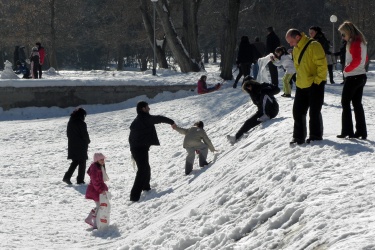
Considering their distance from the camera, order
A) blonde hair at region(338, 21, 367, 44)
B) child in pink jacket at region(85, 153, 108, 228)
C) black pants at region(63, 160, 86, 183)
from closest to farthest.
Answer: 1. blonde hair at region(338, 21, 367, 44)
2. child in pink jacket at region(85, 153, 108, 228)
3. black pants at region(63, 160, 86, 183)

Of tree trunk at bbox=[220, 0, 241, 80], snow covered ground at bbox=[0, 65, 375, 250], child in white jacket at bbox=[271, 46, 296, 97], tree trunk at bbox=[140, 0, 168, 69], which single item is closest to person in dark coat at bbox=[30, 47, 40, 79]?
tree trunk at bbox=[140, 0, 168, 69]

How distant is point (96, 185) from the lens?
10977 mm

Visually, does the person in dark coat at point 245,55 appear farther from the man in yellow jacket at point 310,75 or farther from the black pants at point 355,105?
the man in yellow jacket at point 310,75

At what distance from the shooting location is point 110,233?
10617 mm

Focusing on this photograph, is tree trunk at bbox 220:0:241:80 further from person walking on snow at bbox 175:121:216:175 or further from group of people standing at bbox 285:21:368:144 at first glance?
group of people standing at bbox 285:21:368:144

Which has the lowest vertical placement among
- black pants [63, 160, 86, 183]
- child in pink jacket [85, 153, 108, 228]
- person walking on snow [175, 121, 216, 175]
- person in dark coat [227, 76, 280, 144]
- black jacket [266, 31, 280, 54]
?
black pants [63, 160, 86, 183]

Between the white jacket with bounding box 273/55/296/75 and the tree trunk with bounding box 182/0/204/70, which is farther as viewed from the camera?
the tree trunk with bounding box 182/0/204/70

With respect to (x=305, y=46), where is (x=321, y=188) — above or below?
below

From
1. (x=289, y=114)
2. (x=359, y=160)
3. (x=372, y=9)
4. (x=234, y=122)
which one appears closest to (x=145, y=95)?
(x=234, y=122)

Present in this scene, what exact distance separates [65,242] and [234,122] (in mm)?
7296

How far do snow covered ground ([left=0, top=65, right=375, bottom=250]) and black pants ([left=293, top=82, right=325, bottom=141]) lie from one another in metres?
0.19

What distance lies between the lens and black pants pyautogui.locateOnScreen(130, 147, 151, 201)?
12.4m

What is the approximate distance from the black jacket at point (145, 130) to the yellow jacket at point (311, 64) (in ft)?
10.4

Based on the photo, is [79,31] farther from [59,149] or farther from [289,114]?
[289,114]
